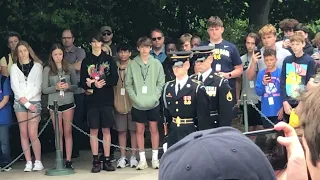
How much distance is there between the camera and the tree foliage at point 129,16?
36.8 ft

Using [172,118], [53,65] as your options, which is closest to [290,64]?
[172,118]

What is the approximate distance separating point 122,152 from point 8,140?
1762mm

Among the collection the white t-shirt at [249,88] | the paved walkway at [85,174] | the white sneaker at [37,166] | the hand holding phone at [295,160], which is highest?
the hand holding phone at [295,160]

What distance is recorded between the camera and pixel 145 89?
841cm

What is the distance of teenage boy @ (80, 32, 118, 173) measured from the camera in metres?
8.41

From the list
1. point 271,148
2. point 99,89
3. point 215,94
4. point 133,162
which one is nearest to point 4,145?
point 99,89

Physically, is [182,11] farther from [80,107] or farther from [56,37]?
[80,107]

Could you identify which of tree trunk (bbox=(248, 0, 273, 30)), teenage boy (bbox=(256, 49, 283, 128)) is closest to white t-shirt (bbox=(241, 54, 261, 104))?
teenage boy (bbox=(256, 49, 283, 128))

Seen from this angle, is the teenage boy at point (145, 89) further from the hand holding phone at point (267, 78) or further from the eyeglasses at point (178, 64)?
the hand holding phone at point (267, 78)

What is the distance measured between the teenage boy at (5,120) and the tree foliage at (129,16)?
244 centimetres

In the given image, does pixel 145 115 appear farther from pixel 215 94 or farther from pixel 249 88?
pixel 215 94

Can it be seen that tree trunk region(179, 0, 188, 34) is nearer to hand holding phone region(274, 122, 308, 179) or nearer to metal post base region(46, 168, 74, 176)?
metal post base region(46, 168, 74, 176)

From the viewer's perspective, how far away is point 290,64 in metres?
7.88

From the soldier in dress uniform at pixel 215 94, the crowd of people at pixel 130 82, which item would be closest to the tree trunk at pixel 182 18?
the crowd of people at pixel 130 82
